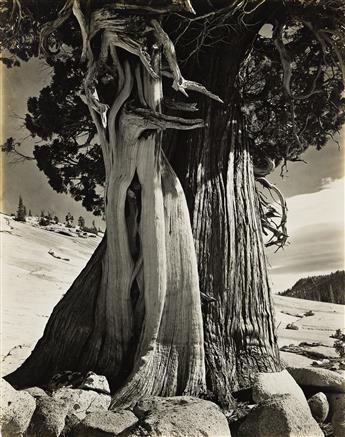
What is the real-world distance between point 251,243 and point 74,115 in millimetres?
2821

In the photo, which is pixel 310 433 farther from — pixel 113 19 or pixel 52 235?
pixel 52 235

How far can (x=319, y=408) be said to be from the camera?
4699mm

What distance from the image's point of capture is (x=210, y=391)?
448 cm

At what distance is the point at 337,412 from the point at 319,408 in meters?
0.19

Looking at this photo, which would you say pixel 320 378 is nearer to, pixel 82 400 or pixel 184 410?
pixel 184 410

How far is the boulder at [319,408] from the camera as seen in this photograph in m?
4.68

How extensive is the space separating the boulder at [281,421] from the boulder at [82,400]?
1.01 m

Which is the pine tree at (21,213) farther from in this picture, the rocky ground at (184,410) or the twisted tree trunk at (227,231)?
the twisted tree trunk at (227,231)

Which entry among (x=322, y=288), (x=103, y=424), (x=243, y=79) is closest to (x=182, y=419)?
(x=103, y=424)

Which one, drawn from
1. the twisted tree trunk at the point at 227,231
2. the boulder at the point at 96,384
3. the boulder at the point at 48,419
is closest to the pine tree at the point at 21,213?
the twisted tree trunk at the point at 227,231

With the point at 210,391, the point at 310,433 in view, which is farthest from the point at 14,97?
the point at 310,433

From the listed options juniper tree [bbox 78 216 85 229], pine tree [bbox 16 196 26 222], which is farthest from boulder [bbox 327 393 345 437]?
juniper tree [bbox 78 216 85 229]

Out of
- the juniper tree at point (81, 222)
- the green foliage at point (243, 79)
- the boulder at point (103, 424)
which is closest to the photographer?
the boulder at point (103, 424)

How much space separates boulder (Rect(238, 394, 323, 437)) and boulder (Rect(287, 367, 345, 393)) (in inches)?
48.4
